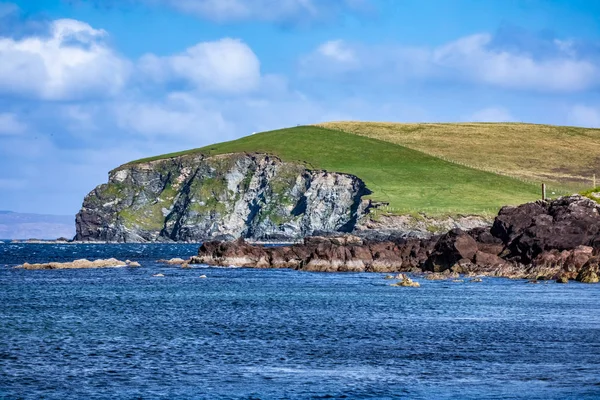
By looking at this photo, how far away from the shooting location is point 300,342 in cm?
4481

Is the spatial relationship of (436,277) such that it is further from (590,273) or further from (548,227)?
(590,273)

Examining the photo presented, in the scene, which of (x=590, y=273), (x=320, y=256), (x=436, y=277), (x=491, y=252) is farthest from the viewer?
(x=320, y=256)

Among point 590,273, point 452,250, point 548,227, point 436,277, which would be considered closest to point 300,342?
point 590,273

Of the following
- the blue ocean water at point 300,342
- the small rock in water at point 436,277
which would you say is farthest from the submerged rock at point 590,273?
the small rock in water at point 436,277

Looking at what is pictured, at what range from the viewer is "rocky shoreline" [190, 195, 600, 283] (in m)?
92.2

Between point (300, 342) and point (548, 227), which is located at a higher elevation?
point (548, 227)

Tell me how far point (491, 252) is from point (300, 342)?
62.0 meters

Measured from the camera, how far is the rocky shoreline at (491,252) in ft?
303

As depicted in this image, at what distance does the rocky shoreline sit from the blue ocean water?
13900 millimetres

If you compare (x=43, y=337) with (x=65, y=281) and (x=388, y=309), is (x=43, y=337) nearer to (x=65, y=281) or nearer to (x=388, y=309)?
(x=388, y=309)

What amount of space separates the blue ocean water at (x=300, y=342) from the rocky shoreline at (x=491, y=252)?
13900mm

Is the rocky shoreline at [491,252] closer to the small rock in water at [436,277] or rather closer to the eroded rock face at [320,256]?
the eroded rock face at [320,256]

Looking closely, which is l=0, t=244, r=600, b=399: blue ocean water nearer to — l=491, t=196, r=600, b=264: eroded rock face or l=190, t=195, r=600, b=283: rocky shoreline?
l=190, t=195, r=600, b=283: rocky shoreline

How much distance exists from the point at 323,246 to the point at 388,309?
5622 cm
